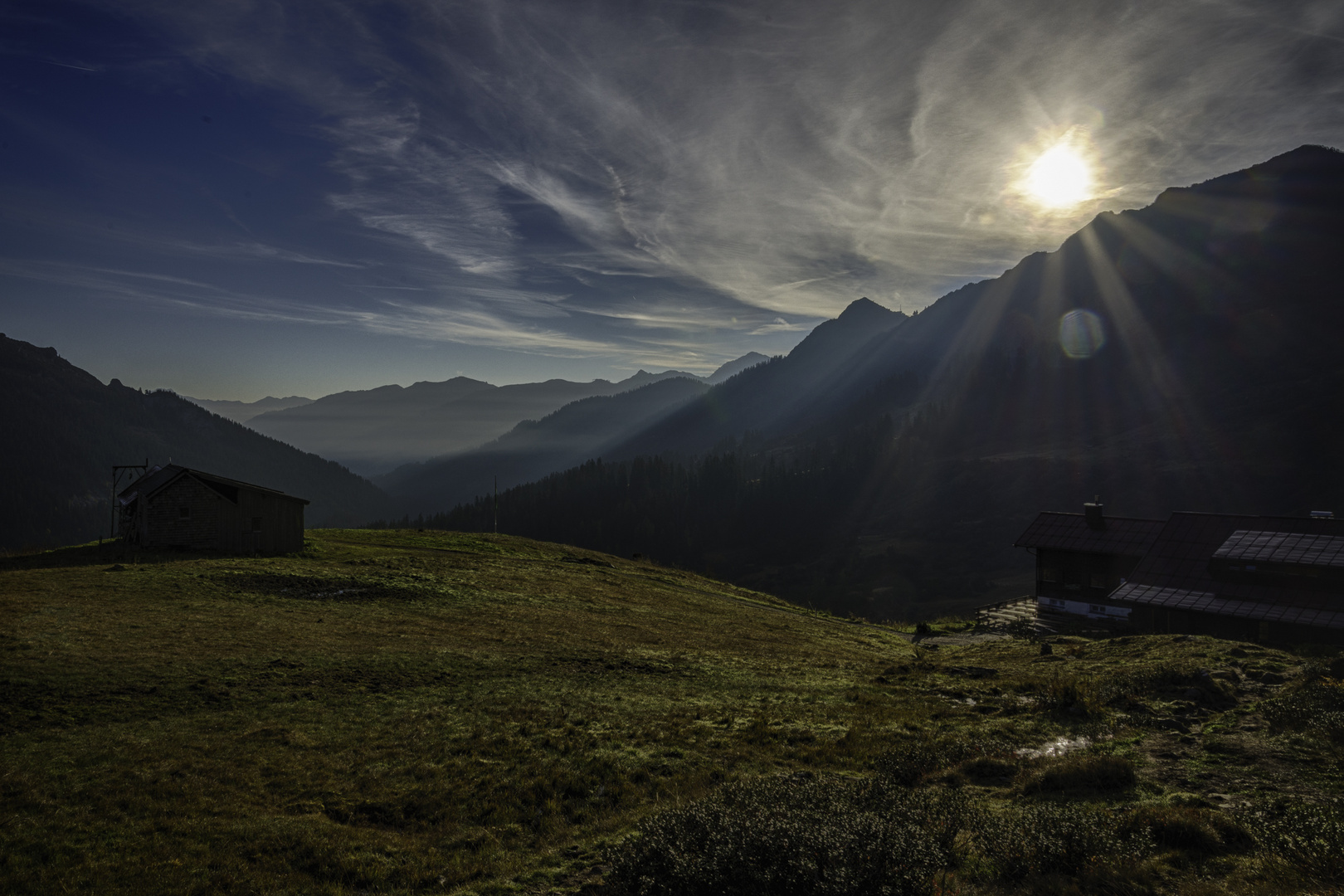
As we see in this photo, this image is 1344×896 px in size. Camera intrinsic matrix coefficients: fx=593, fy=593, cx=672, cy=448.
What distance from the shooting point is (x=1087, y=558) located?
5000 centimetres

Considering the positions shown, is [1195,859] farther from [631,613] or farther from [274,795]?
[631,613]

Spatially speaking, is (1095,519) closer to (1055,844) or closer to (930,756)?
(930,756)

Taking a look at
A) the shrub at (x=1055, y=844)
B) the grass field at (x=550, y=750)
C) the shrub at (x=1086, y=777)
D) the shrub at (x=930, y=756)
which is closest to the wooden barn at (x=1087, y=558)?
the grass field at (x=550, y=750)

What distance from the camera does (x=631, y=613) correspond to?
38000 millimetres

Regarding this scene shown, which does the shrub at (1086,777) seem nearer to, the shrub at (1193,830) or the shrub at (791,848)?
the shrub at (1193,830)

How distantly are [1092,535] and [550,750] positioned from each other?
52328 millimetres

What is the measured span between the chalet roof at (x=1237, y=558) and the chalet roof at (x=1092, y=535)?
4660 mm

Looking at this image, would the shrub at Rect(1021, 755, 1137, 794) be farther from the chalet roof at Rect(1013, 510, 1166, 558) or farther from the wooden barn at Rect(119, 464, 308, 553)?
the chalet roof at Rect(1013, 510, 1166, 558)

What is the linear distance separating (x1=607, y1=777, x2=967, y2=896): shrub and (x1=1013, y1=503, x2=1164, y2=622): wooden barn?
159 feet

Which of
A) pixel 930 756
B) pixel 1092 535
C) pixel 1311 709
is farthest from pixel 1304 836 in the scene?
pixel 1092 535

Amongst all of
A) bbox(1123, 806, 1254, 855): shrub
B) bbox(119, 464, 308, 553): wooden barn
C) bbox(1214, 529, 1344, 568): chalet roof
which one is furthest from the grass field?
bbox(1214, 529, 1344, 568): chalet roof

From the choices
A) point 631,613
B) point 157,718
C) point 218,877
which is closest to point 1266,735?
point 218,877

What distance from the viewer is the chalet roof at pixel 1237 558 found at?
34.4 meters

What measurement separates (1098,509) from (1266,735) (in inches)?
1758
